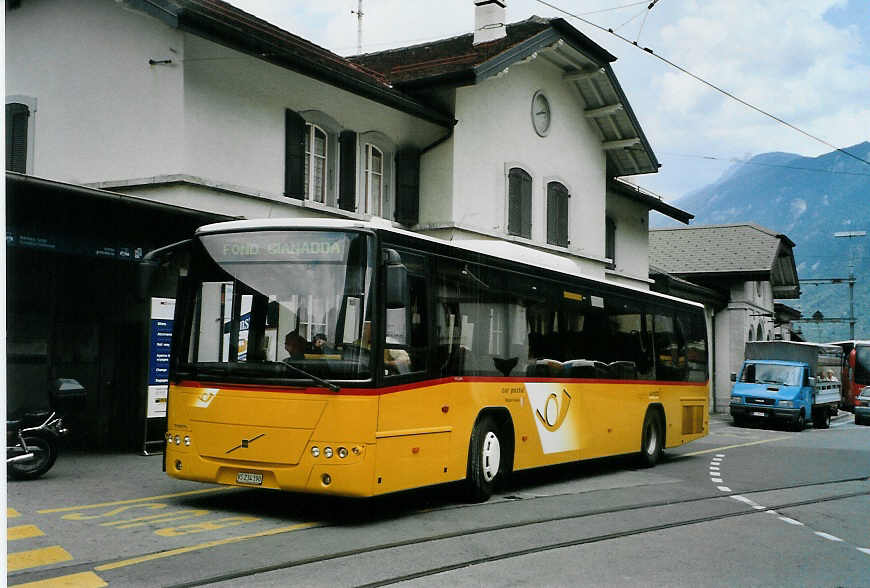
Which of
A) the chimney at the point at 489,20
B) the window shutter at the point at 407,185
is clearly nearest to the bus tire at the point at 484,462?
the window shutter at the point at 407,185

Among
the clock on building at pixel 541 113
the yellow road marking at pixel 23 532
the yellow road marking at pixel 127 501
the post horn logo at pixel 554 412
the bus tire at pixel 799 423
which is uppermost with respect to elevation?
the clock on building at pixel 541 113

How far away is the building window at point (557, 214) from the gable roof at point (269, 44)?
5.42m

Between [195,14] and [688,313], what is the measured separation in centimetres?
1041

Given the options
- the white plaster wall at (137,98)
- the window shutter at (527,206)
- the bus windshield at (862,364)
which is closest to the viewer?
the white plaster wall at (137,98)

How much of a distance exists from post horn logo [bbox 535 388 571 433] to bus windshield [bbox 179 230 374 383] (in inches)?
165

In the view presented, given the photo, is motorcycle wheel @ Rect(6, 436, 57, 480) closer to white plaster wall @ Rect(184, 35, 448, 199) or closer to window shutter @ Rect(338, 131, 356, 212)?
white plaster wall @ Rect(184, 35, 448, 199)

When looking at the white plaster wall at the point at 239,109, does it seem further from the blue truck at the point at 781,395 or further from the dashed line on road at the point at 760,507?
the blue truck at the point at 781,395

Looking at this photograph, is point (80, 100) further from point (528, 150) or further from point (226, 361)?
point (528, 150)

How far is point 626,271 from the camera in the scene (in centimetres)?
3266

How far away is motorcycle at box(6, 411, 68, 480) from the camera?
11.5 m

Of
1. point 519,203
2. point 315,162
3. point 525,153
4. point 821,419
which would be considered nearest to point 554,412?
point 315,162

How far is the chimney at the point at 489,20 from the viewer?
25.9 metres

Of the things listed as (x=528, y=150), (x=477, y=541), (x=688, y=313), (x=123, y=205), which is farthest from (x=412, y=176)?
(x=477, y=541)

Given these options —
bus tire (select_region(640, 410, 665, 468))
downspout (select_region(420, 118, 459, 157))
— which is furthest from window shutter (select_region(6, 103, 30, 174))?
bus tire (select_region(640, 410, 665, 468))
